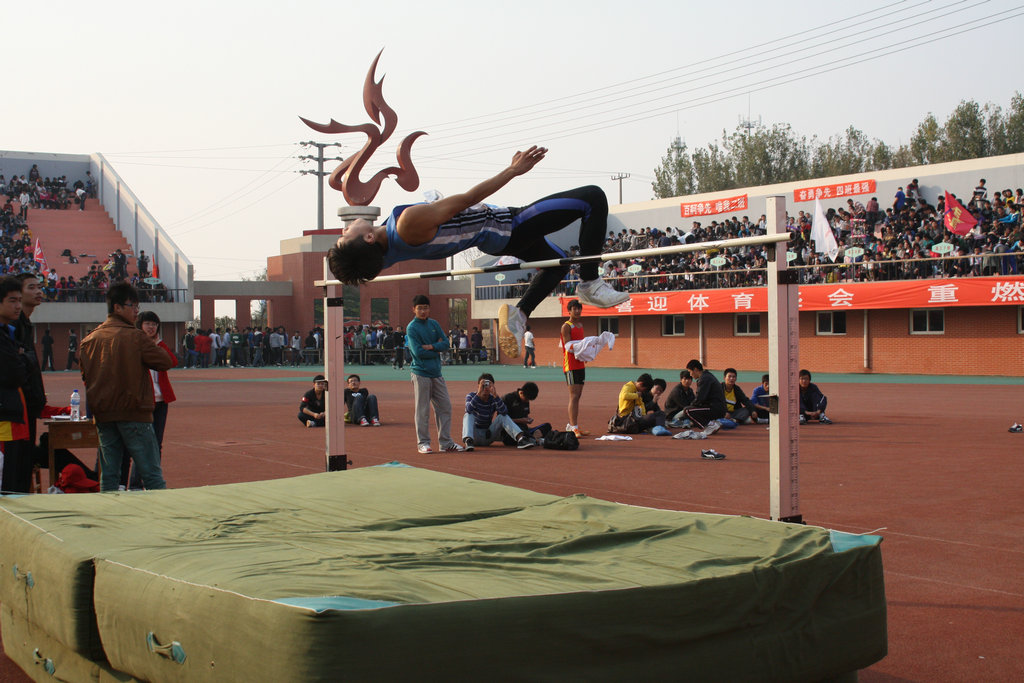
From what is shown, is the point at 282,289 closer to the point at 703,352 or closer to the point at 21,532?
the point at 703,352

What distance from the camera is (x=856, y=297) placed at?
27328 mm

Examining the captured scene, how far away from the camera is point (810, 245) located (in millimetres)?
27359

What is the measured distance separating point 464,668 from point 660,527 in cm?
161

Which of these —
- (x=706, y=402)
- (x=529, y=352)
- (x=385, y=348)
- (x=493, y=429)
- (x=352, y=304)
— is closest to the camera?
(x=493, y=429)

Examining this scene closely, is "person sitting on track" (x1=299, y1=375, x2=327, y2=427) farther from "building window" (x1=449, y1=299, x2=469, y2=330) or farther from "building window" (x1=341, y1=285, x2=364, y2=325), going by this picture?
"building window" (x1=449, y1=299, x2=469, y2=330)

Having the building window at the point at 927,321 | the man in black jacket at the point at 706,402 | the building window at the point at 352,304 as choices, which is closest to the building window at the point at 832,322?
the building window at the point at 927,321

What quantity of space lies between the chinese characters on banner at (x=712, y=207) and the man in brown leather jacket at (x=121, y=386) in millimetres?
31167

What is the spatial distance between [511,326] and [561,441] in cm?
612

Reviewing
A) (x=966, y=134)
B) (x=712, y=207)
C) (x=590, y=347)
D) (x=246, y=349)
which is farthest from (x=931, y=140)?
(x=590, y=347)

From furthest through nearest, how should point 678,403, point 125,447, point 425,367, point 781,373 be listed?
point 678,403 → point 425,367 → point 125,447 → point 781,373

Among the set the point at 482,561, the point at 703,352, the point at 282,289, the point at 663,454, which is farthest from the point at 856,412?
the point at 282,289

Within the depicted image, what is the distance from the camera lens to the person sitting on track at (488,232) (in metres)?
4.79

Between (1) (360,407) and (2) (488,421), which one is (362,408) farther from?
(2) (488,421)

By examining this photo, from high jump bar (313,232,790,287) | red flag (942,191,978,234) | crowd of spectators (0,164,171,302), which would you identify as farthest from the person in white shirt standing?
high jump bar (313,232,790,287)
